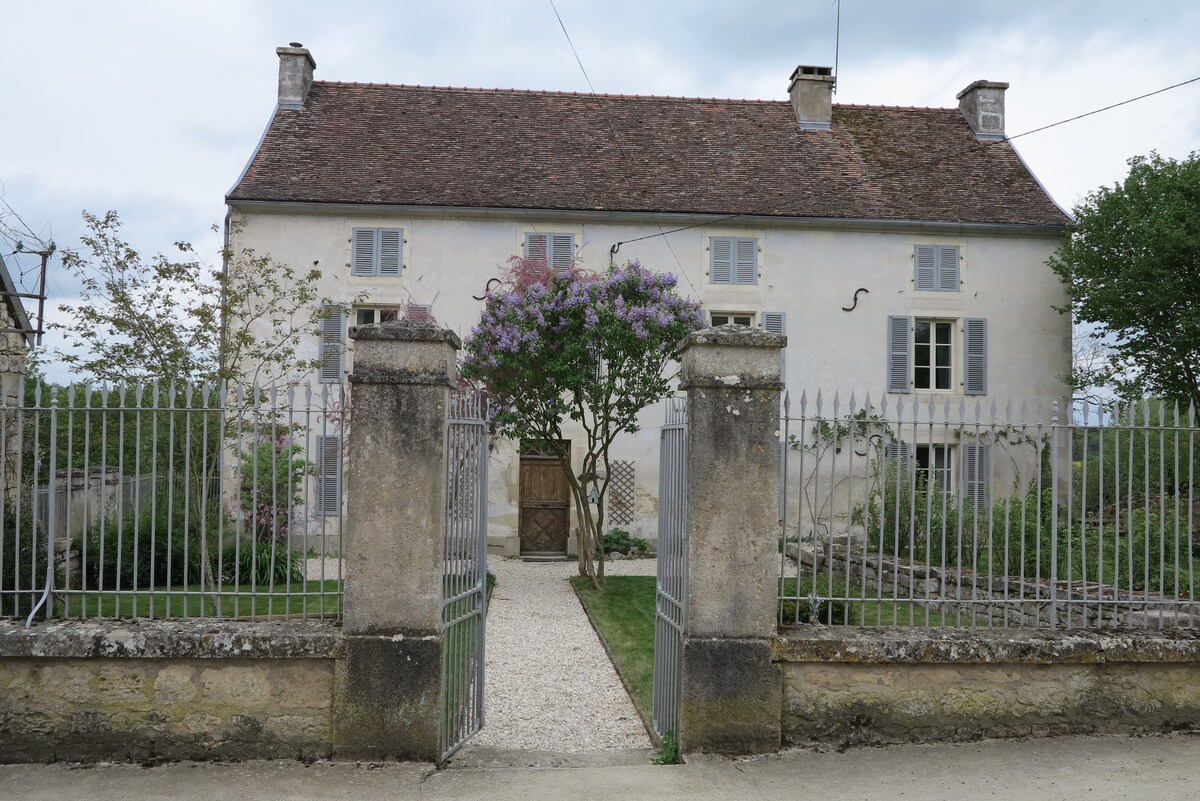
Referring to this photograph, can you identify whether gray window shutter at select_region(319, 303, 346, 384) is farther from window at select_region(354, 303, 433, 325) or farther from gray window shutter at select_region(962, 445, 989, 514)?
gray window shutter at select_region(962, 445, 989, 514)

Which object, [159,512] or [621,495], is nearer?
[159,512]

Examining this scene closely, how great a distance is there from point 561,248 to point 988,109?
9089mm

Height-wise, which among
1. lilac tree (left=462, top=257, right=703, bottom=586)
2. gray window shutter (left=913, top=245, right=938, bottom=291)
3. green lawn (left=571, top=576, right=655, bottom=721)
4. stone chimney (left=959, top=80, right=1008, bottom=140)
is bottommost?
green lawn (left=571, top=576, right=655, bottom=721)

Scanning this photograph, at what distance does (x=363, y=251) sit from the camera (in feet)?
53.6

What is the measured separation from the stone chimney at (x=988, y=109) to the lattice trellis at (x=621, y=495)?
964 cm

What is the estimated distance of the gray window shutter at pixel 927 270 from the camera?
17.1 m

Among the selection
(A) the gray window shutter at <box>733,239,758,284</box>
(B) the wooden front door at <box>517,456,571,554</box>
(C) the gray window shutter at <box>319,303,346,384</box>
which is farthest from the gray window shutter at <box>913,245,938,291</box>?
(C) the gray window shutter at <box>319,303,346,384</box>

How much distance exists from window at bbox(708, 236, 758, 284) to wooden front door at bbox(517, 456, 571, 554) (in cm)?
433

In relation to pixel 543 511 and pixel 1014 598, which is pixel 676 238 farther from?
pixel 1014 598

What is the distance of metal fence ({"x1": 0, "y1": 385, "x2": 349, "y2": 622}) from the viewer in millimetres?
5004

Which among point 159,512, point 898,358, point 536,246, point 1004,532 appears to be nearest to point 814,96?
point 898,358

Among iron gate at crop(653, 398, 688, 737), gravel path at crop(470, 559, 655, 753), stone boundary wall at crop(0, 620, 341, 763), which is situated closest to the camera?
stone boundary wall at crop(0, 620, 341, 763)

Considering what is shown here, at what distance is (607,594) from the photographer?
39.4ft

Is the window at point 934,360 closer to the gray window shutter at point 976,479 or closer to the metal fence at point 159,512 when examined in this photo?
the gray window shutter at point 976,479
